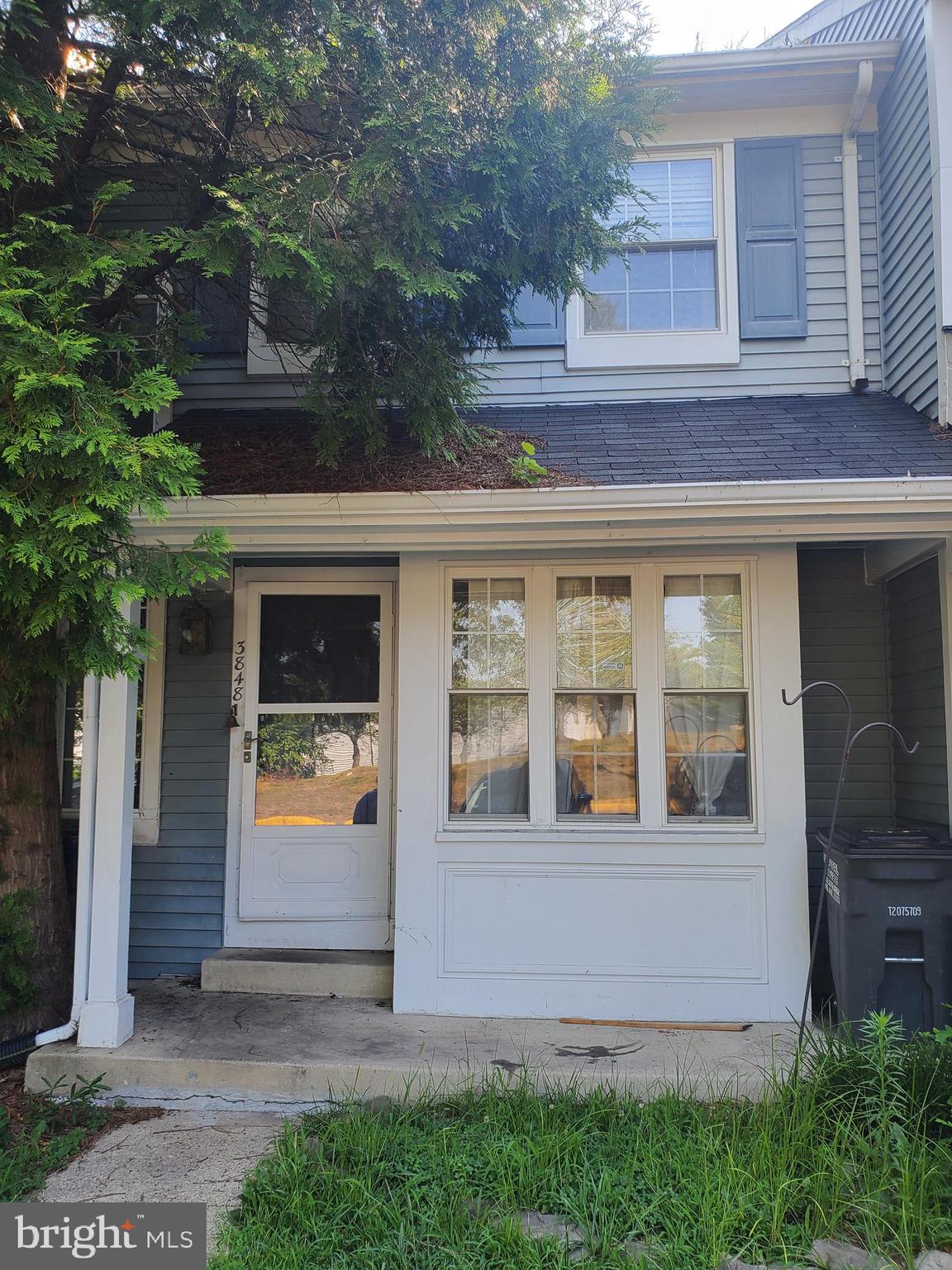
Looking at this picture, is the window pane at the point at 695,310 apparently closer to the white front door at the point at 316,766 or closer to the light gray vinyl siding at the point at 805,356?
the light gray vinyl siding at the point at 805,356

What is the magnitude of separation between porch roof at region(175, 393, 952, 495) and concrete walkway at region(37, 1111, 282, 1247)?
2792 mm

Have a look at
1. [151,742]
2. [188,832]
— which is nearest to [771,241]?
[151,742]

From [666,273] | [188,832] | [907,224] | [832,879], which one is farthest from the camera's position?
[666,273]

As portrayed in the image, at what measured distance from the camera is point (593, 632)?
4848 mm

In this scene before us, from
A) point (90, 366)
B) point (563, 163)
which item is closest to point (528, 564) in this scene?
point (563, 163)

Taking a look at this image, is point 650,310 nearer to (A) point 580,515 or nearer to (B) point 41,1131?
(A) point 580,515

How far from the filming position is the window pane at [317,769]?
5.41 meters

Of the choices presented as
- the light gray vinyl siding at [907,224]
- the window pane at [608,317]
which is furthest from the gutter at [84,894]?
the light gray vinyl siding at [907,224]

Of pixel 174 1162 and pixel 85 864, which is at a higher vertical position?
pixel 85 864

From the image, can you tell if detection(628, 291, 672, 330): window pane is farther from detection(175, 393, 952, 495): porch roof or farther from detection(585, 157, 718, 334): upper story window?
detection(175, 393, 952, 495): porch roof

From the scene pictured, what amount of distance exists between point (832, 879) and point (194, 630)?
150 inches

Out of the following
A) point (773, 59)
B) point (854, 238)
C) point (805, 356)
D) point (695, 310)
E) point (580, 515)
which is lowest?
point (580, 515)

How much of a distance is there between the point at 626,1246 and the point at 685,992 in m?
1.88

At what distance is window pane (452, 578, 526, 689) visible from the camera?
4867 millimetres
